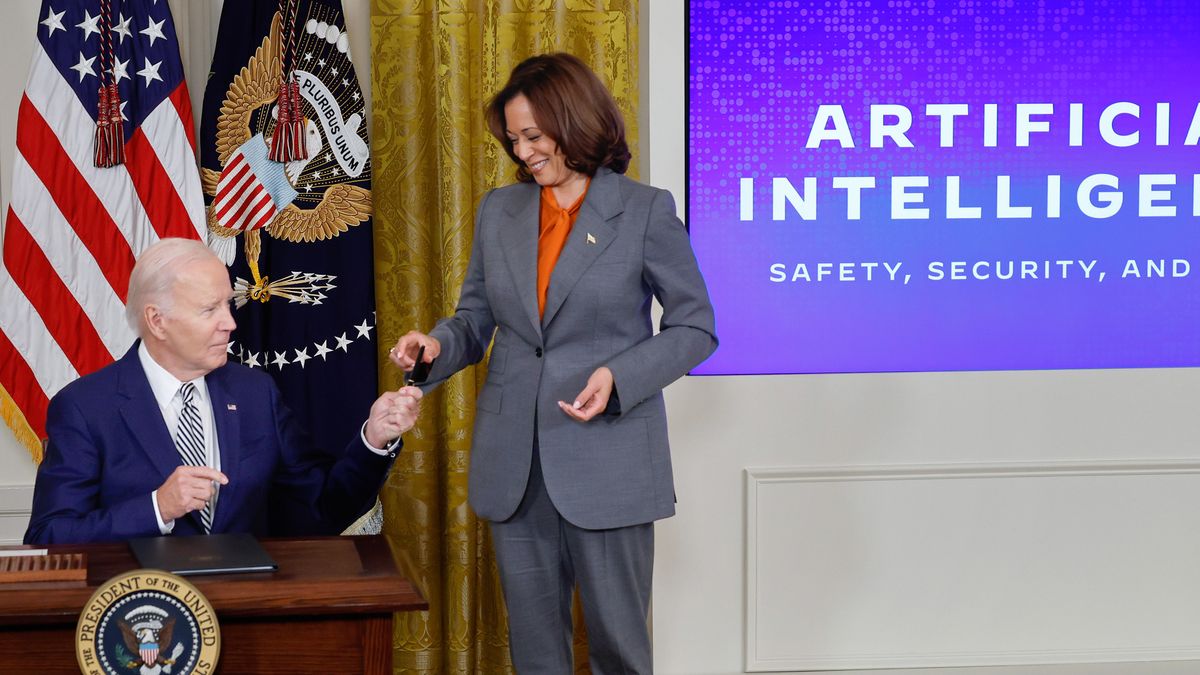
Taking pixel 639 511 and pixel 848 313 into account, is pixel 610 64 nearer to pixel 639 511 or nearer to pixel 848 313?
pixel 848 313

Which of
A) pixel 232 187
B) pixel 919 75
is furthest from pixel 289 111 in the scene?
pixel 919 75

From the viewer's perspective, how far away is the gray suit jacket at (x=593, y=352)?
233 cm

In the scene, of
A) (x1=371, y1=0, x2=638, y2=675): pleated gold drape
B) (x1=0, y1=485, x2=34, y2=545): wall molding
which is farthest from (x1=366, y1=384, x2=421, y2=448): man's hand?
(x1=0, y1=485, x2=34, y2=545): wall molding

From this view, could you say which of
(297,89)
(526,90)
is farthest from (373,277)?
(526,90)

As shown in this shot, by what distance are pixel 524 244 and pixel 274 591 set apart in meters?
0.96

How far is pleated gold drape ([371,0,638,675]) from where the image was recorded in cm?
328

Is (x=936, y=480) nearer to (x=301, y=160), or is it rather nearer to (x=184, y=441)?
(x=301, y=160)

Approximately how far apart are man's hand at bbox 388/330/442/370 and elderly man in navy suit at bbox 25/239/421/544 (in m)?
0.14

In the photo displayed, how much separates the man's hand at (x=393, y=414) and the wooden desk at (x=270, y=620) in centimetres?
42

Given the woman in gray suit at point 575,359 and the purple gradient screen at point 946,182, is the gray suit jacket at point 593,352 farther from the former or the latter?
the purple gradient screen at point 946,182

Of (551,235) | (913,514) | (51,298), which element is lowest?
(913,514)

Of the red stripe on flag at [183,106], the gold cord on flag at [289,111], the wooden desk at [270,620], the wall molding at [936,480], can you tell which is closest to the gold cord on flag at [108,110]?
the red stripe on flag at [183,106]

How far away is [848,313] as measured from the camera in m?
3.48

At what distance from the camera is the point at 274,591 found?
5.41ft
